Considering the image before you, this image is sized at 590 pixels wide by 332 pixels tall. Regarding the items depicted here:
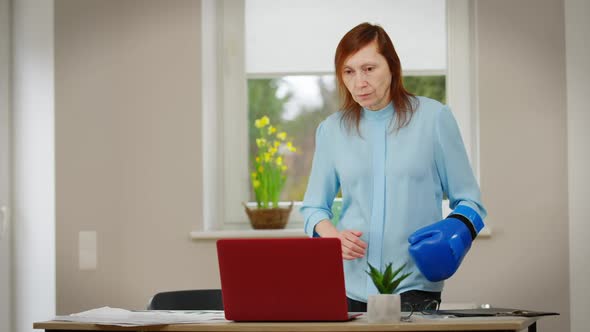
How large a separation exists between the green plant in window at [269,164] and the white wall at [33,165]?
0.94 meters

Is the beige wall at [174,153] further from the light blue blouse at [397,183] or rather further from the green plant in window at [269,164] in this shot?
the light blue blouse at [397,183]

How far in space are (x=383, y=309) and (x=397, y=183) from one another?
0.50 metres

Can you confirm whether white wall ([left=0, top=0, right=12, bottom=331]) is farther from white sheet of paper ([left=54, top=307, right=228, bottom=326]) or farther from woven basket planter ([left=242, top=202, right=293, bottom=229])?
white sheet of paper ([left=54, top=307, right=228, bottom=326])

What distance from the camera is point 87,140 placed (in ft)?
12.7

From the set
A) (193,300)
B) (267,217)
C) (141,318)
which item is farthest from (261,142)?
(141,318)

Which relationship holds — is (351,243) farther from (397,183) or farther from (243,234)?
(243,234)

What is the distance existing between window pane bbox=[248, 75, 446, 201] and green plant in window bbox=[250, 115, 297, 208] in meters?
0.04

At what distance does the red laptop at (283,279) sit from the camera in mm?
1932

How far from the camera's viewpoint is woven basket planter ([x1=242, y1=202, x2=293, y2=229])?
389cm

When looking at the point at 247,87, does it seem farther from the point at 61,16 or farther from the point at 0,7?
the point at 0,7

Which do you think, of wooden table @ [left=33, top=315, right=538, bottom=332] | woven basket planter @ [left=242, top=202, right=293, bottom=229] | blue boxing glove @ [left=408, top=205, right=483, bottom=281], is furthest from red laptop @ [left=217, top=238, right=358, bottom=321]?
woven basket planter @ [left=242, top=202, right=293, bottom=229]

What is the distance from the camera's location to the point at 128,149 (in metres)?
3.86

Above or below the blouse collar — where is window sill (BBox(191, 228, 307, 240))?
below

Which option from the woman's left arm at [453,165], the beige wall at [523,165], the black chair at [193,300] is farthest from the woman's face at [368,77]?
the beige wall at [523,165]
